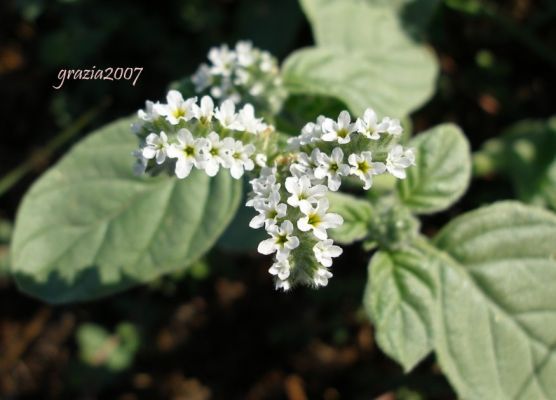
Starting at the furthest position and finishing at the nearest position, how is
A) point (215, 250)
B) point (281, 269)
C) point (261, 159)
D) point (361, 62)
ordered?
point (215, 250) < point (361, 62) < point (261, 159) < point (281, 269)

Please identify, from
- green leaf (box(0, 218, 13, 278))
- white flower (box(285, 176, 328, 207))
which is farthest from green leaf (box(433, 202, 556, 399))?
green leaf (box(0, 218, 13, 278))

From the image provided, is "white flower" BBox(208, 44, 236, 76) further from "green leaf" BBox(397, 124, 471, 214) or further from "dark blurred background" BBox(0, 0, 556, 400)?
"dark blurred background" BBox(0, 0, 556, 400)

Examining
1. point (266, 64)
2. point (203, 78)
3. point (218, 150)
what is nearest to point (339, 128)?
point (218, 150)

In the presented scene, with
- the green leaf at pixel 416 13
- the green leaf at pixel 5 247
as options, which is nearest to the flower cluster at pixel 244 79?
the green leaf at pixel 416 13

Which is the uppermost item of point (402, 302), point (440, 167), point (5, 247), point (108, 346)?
point (440, 167)

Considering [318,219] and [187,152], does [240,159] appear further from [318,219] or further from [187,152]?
[318,219]

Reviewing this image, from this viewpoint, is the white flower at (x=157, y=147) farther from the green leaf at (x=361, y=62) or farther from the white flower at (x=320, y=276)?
the green leaf at (x=361, y=62)
